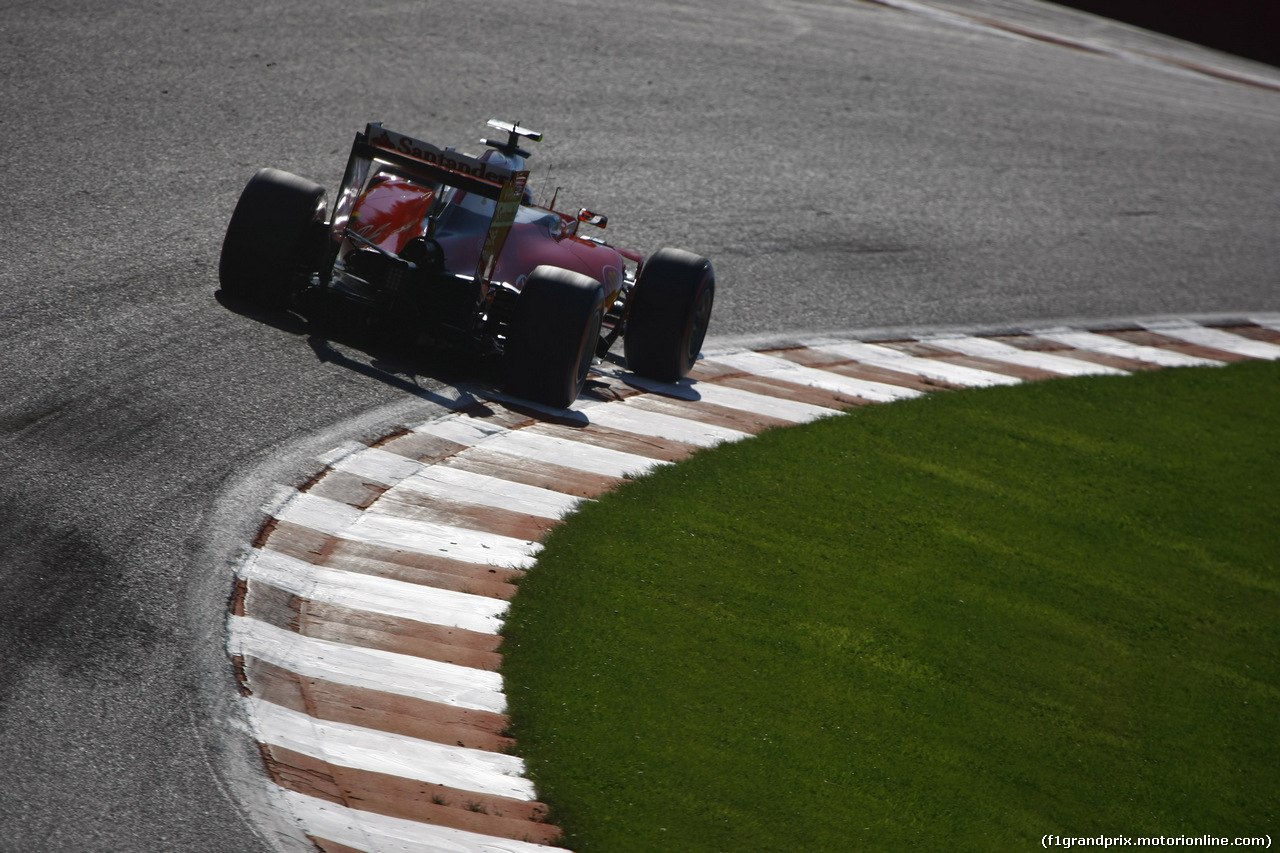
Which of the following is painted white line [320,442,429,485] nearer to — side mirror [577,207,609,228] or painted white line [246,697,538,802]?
painted white line [246,697,538,802]

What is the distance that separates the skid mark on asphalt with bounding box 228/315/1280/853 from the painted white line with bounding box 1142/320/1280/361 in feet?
15.5

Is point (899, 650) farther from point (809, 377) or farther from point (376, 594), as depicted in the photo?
point (809, 377)

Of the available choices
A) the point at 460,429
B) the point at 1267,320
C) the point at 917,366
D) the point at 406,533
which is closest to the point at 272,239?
the point at 460,429

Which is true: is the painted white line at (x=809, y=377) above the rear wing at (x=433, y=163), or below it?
below

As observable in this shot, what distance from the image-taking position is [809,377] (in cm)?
1071

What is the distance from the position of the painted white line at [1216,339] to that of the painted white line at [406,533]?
372 inches

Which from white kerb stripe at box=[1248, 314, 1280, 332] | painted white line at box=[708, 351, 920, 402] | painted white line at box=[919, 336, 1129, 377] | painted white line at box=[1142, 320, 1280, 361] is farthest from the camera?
white kerb stripe at box=[1248, 314, 1280, 332]

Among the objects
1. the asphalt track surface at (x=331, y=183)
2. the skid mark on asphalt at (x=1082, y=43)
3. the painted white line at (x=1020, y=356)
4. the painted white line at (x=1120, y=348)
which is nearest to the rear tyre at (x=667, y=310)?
the asphalt track surface at (x=331, y=183)

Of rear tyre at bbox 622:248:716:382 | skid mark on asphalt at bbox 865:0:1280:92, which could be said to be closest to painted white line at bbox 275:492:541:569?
rear tyre at bbox 622:248:716:382

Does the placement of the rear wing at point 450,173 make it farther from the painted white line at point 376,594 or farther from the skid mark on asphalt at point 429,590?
the painted white line at point 376,594

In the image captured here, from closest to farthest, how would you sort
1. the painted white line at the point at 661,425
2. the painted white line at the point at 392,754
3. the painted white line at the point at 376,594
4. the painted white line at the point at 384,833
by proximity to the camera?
the painted white line at the point at 384,833, the painted white line at the point at 392,754, the painted white line at the point at 376,594, the painted white line at the point at 661,425

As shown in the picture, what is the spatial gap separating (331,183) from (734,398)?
4397 mm

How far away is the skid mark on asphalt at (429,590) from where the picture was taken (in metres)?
5.01

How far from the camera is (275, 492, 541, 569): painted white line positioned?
676cm
